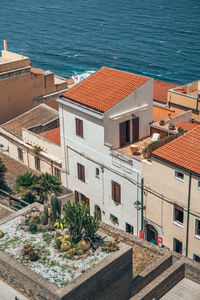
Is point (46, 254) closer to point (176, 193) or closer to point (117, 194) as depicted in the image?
point (176, 193)

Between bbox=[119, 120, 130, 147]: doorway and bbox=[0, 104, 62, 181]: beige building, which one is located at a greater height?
bbox=[119, 120, 130, 147]: doorway

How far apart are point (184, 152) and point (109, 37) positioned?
120 metres

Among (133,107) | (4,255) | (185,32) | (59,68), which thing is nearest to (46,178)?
(133,107)

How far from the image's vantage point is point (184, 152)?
123ft

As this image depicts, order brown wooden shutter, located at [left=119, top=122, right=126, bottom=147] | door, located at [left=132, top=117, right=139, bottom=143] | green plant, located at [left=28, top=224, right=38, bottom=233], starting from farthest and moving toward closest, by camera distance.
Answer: door, located at [left=132, top=117, right=139, bottom=143]
brown wooden shutter, located at [left=119, top=122, right=126, bottom=147]
green plant, located at [left=28, top=224, right=38, bottom=233]

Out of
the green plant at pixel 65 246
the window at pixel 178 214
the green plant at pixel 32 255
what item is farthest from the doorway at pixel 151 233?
the green plant at pixel 32 255

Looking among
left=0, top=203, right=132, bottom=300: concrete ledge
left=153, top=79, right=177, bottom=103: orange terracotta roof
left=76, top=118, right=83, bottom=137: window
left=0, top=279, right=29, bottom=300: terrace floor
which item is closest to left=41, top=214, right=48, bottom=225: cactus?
left=0, top=203, right=132, bottom=300: concrete ledge

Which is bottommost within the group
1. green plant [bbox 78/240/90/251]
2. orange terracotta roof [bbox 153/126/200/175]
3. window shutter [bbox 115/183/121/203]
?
window shutter [bbox 115/183/121/203]

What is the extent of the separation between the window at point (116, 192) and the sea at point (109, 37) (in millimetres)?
61800

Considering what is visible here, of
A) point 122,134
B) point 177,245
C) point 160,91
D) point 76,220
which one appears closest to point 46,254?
point 76,220

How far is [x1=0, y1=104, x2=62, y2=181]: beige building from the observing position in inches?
2114

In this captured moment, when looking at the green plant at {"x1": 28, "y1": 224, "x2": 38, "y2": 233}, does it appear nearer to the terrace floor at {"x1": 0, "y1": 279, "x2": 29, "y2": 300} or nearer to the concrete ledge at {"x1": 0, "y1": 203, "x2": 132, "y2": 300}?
the concrete ledge at {"x1": 0, "y1": 203, "x2": 132, "y2": 300}

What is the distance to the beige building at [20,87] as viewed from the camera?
61812 mm

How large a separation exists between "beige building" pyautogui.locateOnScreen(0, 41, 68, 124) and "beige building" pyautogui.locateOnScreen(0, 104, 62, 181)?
280 cm
